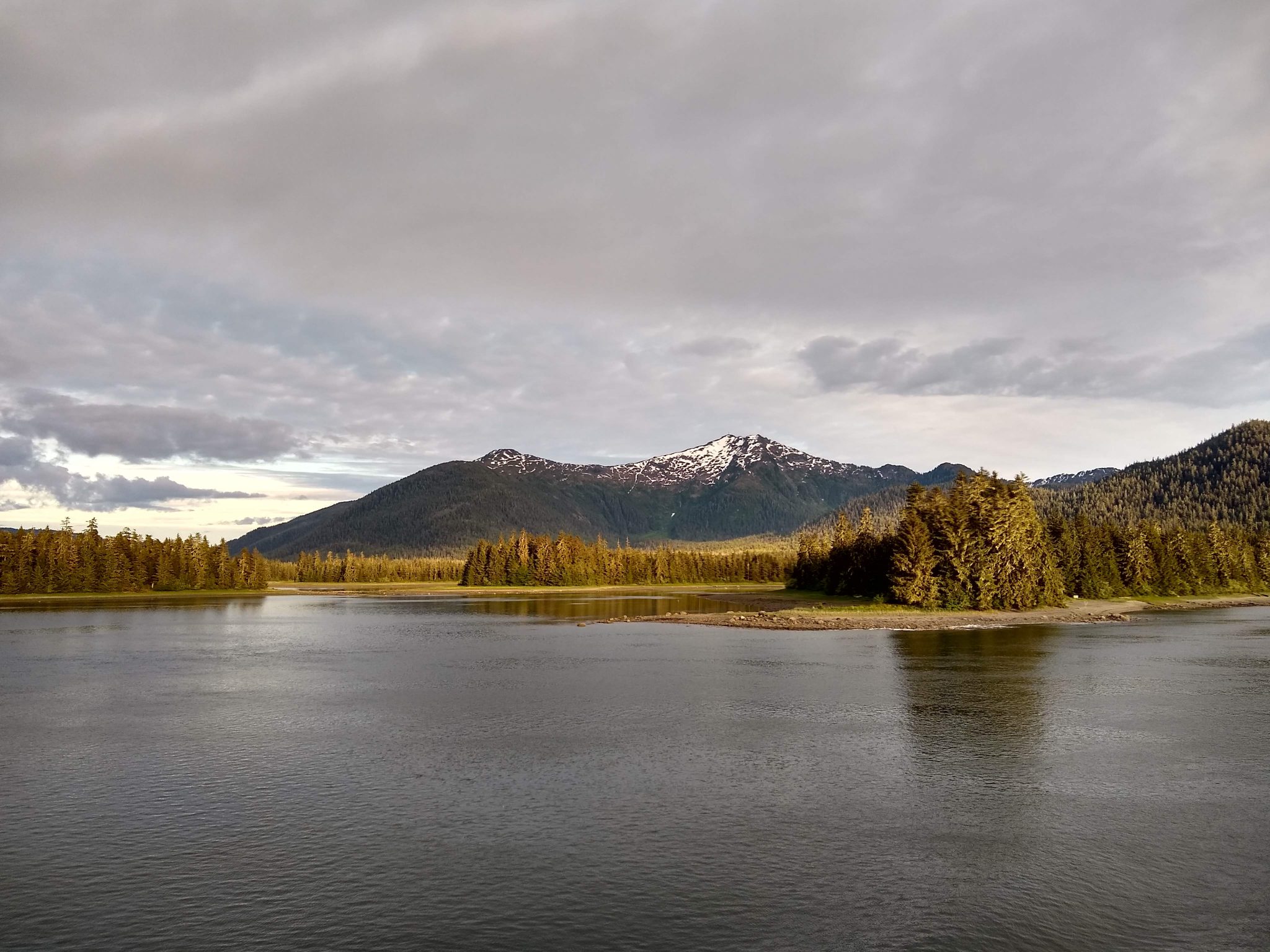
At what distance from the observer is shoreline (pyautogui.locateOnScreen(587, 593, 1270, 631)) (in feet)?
396

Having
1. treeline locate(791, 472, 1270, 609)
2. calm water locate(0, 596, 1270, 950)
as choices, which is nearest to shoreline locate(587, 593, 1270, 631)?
treeline locate(791, 472, 1270, 609)

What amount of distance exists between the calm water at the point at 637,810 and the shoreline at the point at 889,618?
164 ft

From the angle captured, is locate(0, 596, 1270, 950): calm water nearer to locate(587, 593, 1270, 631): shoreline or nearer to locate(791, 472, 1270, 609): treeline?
locate(587, 593, 1270, 631): shoreline

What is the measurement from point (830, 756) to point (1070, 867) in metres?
15.2

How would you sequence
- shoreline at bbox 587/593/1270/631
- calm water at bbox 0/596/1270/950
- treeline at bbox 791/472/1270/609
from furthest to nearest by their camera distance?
treeline at bbox 791/472/1270/609, shoreline at bbox 587/593/1270/631, calm water at bbox 0/596/1270/950

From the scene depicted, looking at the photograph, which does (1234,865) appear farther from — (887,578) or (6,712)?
(887,578)

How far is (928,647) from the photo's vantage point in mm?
91750

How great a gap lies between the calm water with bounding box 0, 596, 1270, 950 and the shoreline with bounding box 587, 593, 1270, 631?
50.1 metres

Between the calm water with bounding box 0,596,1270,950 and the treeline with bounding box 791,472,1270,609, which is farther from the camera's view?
the treeline with bounding box 791,472,1270,609

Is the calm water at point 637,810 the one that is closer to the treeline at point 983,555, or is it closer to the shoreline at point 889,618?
the shoreline at point 889,618

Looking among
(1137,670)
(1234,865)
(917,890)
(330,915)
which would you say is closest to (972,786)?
(1234,865)

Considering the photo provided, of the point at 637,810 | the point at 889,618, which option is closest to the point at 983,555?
the point at 889,618

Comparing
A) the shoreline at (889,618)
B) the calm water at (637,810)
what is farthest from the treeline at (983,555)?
the calm water at (637,810)

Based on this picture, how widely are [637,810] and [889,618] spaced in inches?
4113
